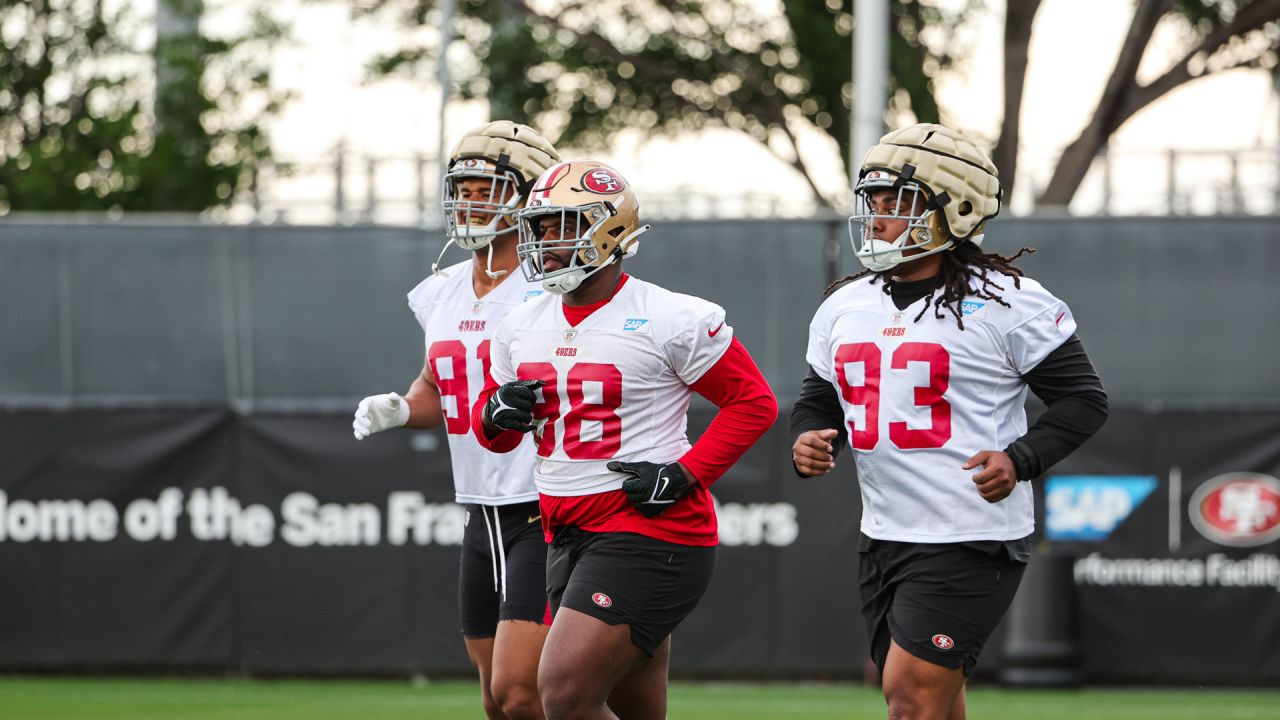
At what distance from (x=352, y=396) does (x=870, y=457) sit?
6.78 metres

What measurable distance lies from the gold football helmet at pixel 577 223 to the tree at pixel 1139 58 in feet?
46.4

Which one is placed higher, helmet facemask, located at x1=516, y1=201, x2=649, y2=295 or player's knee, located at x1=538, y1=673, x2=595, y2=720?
helmet facemask, located at x1=516, y1=201, x2=649, y2=295

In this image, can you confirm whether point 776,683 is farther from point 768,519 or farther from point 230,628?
point 230,628

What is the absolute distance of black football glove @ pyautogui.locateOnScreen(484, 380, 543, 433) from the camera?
16.5 feet

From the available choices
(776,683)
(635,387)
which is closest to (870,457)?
(635,387)

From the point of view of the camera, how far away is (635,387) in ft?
16.7

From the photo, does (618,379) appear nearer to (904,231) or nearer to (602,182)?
(602,182)

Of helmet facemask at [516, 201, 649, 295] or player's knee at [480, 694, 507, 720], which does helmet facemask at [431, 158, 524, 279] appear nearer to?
helmet facemask at [516, 201, 649, 295]

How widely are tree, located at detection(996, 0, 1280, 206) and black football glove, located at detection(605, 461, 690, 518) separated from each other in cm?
1439

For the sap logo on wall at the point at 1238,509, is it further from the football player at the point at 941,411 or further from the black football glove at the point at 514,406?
the black football glove at the point at 514,406

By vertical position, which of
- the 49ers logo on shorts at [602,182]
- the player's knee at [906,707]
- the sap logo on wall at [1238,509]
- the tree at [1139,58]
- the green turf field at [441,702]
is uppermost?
the tree at [1139,58]

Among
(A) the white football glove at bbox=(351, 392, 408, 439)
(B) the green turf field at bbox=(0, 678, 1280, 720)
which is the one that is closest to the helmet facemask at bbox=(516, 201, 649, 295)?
(A) the white football glove at bbox=(351, 392, 408, 439)

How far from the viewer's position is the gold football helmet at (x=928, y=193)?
503cm

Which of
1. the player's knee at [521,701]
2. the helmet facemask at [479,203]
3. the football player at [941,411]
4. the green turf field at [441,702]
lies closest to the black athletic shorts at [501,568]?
the player's knee at [521,701]
